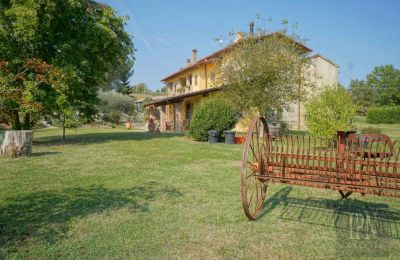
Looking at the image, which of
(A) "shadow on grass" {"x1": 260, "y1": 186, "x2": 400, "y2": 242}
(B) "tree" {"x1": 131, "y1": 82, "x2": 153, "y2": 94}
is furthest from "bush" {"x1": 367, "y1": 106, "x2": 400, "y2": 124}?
(B) "tree" {"x1": 131, "y1": 82, "x2": 153, "y2": 94}

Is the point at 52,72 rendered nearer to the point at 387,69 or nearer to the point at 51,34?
the point at 51,34

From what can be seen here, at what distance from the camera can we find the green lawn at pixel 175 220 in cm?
395

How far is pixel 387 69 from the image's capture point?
90500mm

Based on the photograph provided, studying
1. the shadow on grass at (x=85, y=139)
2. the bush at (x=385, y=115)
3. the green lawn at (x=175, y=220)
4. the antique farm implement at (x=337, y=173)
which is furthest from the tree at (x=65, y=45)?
the bush at (x=385, y=115)

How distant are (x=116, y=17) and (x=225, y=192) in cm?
1447

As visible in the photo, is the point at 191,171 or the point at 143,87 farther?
the point at 143,87

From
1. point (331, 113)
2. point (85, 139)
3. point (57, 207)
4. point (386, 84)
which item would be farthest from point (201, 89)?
point (386, 84)

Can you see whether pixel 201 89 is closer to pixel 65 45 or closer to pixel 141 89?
pixel 65 45

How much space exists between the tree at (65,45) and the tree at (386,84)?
260 feet

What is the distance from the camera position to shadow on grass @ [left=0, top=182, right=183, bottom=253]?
14.1ft

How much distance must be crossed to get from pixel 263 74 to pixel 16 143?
43.2 feet

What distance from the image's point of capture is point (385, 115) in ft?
157

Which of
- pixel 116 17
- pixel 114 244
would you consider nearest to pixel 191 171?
pixel 114 244

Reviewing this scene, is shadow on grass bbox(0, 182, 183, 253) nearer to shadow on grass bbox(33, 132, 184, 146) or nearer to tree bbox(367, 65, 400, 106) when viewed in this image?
shadow on grass bbox(33, 132, 184, 146)
